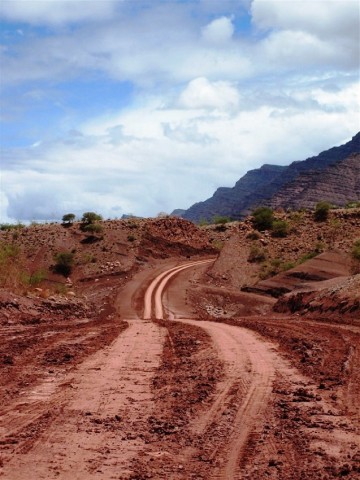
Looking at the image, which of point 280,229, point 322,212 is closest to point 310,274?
point 280,229

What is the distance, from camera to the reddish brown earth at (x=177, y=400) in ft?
20.9

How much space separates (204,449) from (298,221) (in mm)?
60922

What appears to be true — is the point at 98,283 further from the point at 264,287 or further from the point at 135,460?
the point at 135,460

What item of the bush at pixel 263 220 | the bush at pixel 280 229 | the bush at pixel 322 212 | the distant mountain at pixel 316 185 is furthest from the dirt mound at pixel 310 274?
the distant mountain at pixel 316 185

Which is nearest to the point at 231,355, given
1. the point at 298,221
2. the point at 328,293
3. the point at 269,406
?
the point at 269,406

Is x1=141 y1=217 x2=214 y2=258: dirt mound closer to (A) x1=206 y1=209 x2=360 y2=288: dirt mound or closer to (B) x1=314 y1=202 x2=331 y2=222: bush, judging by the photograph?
(A) x1=206 y1=209 x2=360 y2=288: dirt mound

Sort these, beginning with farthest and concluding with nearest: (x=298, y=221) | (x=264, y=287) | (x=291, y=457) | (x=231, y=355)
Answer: (x=298, y=221) → (x=264, y=287) → (x=231, y=355) → (x=291, y=457)

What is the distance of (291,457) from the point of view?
21.4 ft

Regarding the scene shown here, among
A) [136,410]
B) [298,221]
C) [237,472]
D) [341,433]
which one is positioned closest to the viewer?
[237,472]

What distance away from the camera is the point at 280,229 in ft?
203

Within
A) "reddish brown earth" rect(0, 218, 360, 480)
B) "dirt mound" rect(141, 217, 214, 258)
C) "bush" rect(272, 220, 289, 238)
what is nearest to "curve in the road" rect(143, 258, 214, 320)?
"dirt mound" rect(141, 217, 214, 258)

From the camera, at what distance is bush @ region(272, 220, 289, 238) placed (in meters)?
61.6

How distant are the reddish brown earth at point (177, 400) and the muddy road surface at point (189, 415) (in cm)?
2

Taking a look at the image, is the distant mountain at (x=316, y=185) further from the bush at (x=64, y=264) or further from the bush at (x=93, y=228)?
the bush at (x=64, y=264)
